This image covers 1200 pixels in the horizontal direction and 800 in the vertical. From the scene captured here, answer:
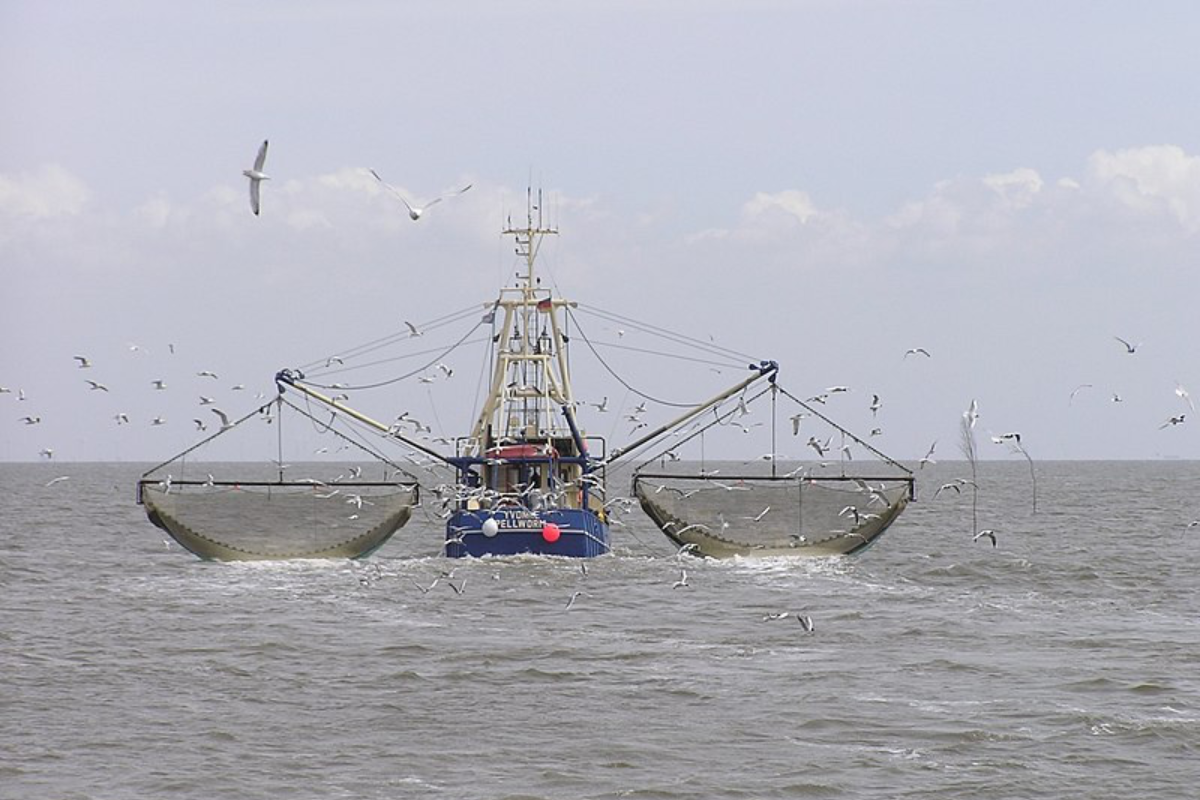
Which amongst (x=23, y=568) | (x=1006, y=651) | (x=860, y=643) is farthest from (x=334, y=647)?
(x=23, y=568)

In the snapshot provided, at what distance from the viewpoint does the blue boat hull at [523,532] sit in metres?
46.9

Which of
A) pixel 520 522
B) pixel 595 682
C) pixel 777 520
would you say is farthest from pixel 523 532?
pixel 777 520

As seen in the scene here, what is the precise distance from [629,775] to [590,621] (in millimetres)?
14309

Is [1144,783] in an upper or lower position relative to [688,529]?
lower

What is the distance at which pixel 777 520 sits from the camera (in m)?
79.8

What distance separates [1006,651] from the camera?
31.5 meters

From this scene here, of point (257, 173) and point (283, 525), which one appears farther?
point (283, 525)

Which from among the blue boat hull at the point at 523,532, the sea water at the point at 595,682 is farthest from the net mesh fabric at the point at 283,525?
the blue boat hull at the point at 523,532

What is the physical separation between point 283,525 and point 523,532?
2722 cm

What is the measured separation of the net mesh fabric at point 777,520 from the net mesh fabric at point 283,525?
788 cm

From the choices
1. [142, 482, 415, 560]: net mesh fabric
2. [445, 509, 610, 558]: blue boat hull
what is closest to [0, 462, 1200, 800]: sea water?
[445, 509, 610, 558]: blue boat hull

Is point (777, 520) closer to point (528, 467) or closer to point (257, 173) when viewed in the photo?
point (528, 467)

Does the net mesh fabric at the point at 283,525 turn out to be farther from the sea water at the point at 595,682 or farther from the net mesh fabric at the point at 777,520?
the net mesh fabric at the point at 777,520

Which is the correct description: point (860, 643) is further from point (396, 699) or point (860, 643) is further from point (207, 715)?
point (207, 715)
